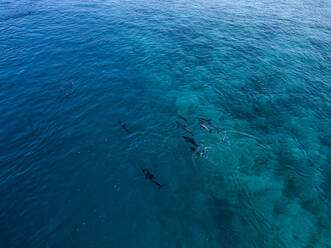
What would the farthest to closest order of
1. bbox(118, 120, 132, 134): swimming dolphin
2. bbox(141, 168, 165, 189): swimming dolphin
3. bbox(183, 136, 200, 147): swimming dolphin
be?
bbox(118, 120, 132, 134): swimming dolphin
bbox(183, 136, 200, 147): swimming dolphin
bbox(141, 168, 165, 189): swimming dolphin

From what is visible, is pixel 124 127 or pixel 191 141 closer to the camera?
pixel 191 141

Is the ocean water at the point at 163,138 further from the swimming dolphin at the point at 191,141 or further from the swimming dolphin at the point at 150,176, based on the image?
the swimming dolphin at the point at 191,141

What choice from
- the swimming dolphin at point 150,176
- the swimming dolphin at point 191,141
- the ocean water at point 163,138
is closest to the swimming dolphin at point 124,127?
the ocean water at point 163,138

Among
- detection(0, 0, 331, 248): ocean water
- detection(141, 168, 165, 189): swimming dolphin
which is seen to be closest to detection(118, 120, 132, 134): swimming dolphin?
detection(0, 0, 331, 248): ocean water

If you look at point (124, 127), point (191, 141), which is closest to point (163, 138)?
point (191, 141)

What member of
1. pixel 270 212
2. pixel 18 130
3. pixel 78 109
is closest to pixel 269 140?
pixel 270 212

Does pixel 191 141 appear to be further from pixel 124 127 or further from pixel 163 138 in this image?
pixel 124 127

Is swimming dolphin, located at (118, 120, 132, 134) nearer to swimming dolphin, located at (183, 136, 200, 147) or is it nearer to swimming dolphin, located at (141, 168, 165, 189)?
swimming dolphin, located at (141, 168, 165, 189)

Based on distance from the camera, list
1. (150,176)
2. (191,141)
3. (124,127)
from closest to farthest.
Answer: (150,176)
(191,141)
(124,127)
